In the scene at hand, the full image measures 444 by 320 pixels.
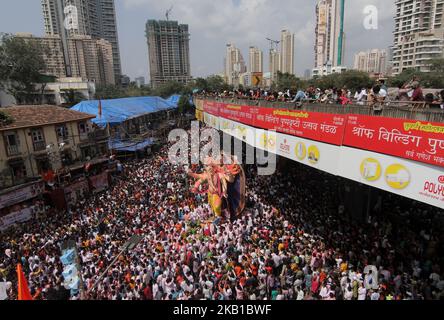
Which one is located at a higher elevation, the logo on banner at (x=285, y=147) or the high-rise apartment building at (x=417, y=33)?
the high-rise apartment building at (x=417, y=33)

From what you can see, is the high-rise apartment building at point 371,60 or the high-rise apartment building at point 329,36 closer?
the high-rise apartment building at point 329,36

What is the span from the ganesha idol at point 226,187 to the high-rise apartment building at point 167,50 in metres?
82.1

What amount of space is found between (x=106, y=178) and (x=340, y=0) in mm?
106003

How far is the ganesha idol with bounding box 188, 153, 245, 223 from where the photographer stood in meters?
13.0

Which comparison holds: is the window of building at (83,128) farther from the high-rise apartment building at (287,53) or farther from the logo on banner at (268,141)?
the high-rise apartment building at (287,53)

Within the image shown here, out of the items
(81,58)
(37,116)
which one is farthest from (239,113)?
(81,58)

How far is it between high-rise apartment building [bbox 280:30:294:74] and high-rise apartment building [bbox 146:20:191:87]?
32232 mm

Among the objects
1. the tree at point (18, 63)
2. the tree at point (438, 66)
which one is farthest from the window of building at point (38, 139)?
the tree at point (438, 66)

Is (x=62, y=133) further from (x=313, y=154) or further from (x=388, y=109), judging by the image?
(x=388, y=109)

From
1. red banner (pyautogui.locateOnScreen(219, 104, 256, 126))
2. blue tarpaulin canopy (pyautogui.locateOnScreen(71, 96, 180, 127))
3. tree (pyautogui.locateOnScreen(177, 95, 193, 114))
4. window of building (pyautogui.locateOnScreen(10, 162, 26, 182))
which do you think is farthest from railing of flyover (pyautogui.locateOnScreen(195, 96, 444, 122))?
tree (pyautogui.locateOnScreen(177, 95, 193, 114))

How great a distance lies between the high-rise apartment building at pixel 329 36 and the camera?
99.4 metres
